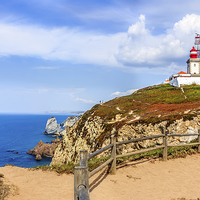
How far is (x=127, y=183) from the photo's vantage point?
812 cm

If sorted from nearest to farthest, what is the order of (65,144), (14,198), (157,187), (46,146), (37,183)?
1. (14,198)
2. (157,187)
3. (37,183)
4. (65,144)
5. (46,146)

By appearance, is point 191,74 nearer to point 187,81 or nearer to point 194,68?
point 187,81

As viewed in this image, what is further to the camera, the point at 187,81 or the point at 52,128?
the point at 52,128

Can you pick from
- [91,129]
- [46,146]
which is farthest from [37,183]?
[46,146]

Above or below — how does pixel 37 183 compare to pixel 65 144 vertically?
above

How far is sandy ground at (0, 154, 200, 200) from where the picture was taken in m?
7.00

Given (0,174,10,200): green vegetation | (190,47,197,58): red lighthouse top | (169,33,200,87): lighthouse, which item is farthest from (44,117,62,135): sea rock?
(0,174,10,200): green vegetation

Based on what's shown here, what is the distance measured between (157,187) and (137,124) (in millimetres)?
17920

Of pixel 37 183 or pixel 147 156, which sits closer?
pixel 37 183

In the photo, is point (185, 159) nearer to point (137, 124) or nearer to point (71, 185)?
point (71, 185)

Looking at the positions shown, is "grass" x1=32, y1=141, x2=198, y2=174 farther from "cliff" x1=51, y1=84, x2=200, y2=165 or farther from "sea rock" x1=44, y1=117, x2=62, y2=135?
"sea rock" x1=44, y1=117, x2=62, y2=135

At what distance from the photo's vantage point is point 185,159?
11586 mm

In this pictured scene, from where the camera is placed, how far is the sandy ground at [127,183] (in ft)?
23.0

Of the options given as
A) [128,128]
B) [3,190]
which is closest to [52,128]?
[128,128]
